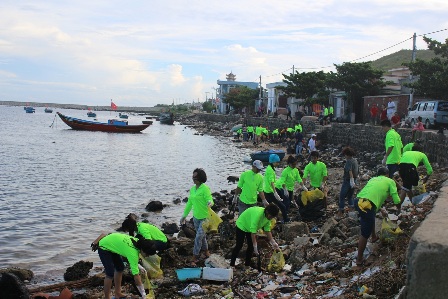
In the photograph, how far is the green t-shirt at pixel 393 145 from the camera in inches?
421

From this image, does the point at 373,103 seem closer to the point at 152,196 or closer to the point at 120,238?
→ the point at 152,196

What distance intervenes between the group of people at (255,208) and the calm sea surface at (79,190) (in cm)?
366

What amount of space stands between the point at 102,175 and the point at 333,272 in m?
21.5

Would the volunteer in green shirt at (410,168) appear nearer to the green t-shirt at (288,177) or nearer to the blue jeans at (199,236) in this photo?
the green t-shirt at (288,177)

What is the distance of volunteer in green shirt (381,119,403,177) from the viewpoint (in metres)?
10.7

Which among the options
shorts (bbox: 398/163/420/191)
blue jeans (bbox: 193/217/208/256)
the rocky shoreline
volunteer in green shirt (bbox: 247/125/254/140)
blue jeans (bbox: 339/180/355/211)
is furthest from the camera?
volunteer in green shirt (bbox: 247/125/254/140)

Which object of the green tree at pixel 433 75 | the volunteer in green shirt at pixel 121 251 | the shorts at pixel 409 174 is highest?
the green tree at pixel 433 75

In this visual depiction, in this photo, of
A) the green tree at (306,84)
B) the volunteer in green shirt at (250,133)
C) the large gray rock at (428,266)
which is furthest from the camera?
the green tree at (306,84)

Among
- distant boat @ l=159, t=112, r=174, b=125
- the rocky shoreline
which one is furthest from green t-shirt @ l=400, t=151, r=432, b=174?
distant boat @ l=159, t=112, r=174, b=125

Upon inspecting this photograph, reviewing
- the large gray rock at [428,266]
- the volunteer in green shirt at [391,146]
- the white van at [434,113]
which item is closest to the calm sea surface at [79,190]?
the volunteer in green shirt at [391,146]

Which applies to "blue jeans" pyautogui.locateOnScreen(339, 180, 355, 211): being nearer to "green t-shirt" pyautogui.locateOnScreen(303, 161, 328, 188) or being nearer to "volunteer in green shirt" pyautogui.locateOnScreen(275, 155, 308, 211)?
"green t-shirt" pyautogui.locateOnScreen(303, 161, 328, 188)

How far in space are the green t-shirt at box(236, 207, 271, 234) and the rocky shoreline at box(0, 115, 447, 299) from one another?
877 millimetres

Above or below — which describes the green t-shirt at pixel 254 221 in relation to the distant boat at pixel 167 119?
below

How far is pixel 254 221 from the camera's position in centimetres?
804
